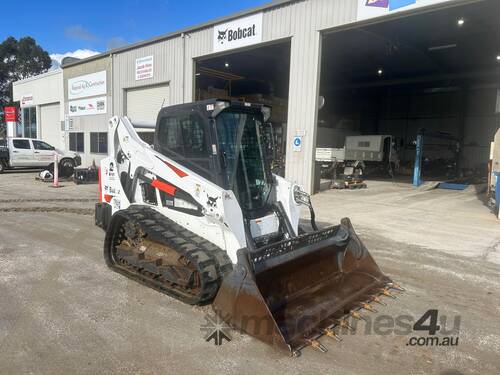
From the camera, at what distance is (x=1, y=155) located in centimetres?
1886

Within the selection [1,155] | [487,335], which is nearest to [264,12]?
[487,335]

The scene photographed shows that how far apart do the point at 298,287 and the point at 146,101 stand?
55.2ft

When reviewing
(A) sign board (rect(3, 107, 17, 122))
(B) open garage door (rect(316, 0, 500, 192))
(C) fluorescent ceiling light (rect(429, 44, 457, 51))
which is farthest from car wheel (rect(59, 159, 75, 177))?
(C) fluorescent ceiling light (rect(429, 44, 457, 51))

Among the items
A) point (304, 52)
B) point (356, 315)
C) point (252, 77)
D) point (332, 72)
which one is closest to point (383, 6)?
point (304, 52)

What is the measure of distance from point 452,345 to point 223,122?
3.26 m

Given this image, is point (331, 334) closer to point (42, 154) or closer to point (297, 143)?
point (297, 143)

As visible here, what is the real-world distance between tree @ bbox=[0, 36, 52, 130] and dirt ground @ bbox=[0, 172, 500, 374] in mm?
54215

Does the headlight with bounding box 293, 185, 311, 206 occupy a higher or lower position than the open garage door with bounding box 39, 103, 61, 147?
lower

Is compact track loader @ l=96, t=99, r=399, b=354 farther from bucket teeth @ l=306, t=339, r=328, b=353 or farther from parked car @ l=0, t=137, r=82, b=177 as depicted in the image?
parked car @ l=0, t=137, r=82, b=177

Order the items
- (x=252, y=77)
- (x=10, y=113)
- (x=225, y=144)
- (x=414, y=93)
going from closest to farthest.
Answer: (x=225, y=144) < (x=252, y=77) < (x=10, y=113) < (x=414, y=93)

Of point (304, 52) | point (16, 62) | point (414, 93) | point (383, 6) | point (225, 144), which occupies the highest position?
point (16, 62)

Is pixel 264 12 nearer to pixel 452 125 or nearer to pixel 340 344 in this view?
pixel 340 344

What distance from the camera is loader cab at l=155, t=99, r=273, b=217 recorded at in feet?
14.4

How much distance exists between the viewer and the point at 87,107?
73.2 ft
